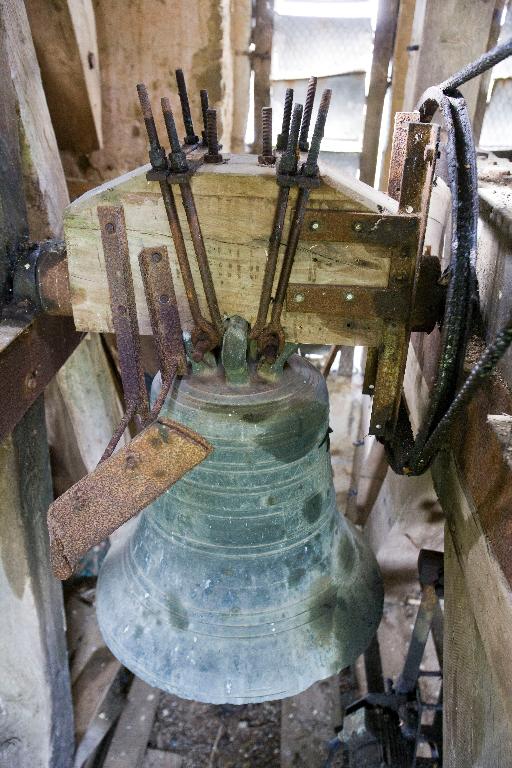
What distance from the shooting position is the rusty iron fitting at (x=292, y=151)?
2.81 ft

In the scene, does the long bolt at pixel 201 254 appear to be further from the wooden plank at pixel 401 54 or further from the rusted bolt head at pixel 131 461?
the wooden plank at pixel 401 54

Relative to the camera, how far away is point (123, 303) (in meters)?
1.00

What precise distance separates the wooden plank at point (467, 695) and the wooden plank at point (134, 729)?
48.2 inches

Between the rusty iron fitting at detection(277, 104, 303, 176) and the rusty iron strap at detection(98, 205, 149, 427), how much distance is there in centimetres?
27

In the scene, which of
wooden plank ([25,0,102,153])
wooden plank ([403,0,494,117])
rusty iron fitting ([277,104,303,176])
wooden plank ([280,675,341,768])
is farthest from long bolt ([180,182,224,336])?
wooden plank ([280,675,341,768])

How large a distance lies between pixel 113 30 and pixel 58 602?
1752 millimetres

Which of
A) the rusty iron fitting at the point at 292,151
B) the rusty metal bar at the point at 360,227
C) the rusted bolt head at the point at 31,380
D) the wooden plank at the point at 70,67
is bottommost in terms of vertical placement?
the rusted bolt head at the point at 31,380

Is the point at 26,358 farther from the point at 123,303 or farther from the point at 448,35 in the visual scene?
the point at 448,35

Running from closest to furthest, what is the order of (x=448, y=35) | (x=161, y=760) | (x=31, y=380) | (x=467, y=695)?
(x=467, y=695) < (x=31, y=380) < (x=448, y=35) < (x=161, y=760)

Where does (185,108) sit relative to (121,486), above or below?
above

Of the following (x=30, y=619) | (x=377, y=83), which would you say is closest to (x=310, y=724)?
(x=30, y=619)

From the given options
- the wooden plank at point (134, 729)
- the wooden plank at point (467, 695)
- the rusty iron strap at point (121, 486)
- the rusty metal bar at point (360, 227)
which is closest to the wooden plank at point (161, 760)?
the wooden plank at point (134, 729)

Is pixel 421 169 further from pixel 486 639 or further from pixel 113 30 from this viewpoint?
pixel 113 30

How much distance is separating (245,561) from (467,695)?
0.47 meters
